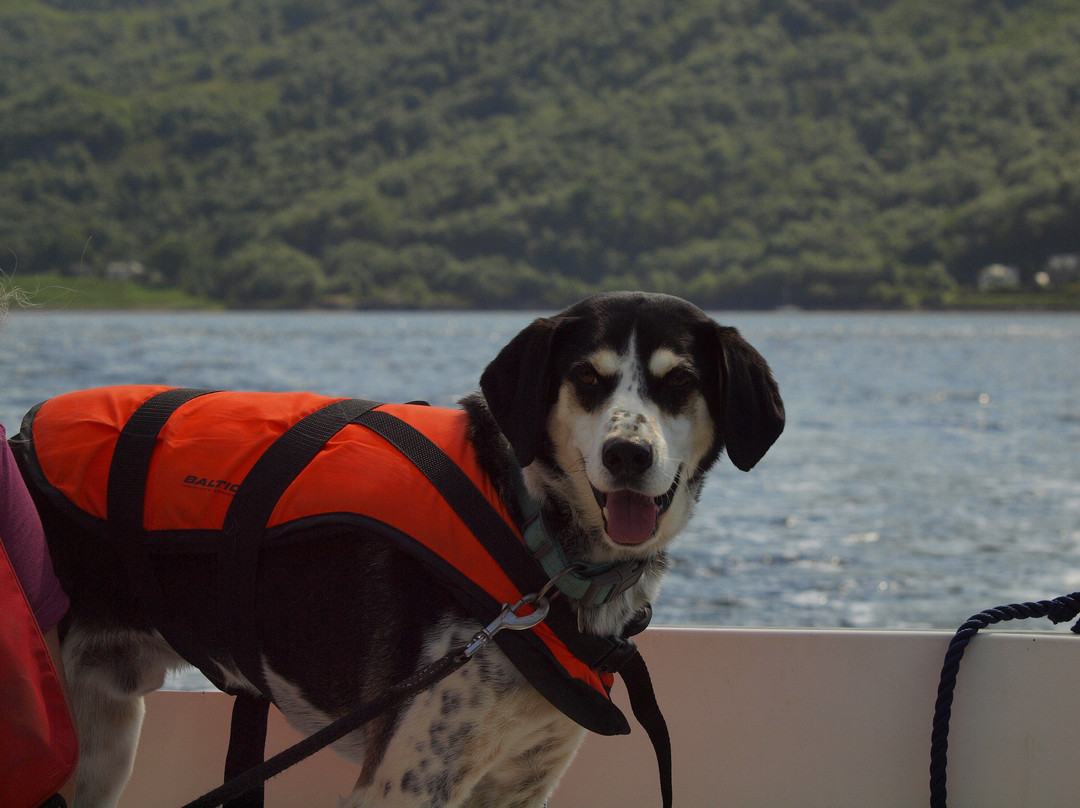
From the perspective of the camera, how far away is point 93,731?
8.07 ft

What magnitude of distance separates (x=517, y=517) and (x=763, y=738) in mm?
1382

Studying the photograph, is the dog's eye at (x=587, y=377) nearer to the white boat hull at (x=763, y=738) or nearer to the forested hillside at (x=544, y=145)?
the white boat hull at (x=763, y=738)

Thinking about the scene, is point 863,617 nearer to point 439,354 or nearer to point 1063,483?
point 1063,483

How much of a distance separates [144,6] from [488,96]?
3282cm

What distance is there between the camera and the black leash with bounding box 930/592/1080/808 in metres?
2.93

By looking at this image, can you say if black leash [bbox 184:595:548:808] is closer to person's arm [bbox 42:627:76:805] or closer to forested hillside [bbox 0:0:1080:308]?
person's arm [bbox 42:627:76:805]

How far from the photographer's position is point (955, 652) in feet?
9.82

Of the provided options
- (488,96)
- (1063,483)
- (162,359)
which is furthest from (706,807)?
(488,96)

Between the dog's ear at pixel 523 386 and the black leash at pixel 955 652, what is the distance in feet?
5.07

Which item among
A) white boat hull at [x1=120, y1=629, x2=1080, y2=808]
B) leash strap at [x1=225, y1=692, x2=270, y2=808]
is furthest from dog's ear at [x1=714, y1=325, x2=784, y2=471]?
leash strap at [x1=225, y1=692, x2=270, y2=808]

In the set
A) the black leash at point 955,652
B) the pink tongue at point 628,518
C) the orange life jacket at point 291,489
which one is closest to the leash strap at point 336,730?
the orange life jacket at point 291,489

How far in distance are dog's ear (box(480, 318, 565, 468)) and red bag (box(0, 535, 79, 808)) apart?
3.16ft

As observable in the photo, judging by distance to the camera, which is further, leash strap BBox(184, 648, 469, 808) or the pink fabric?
leash strap BBox(184, 648, 469, 808)

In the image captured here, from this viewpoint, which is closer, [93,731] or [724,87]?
[93,731]
